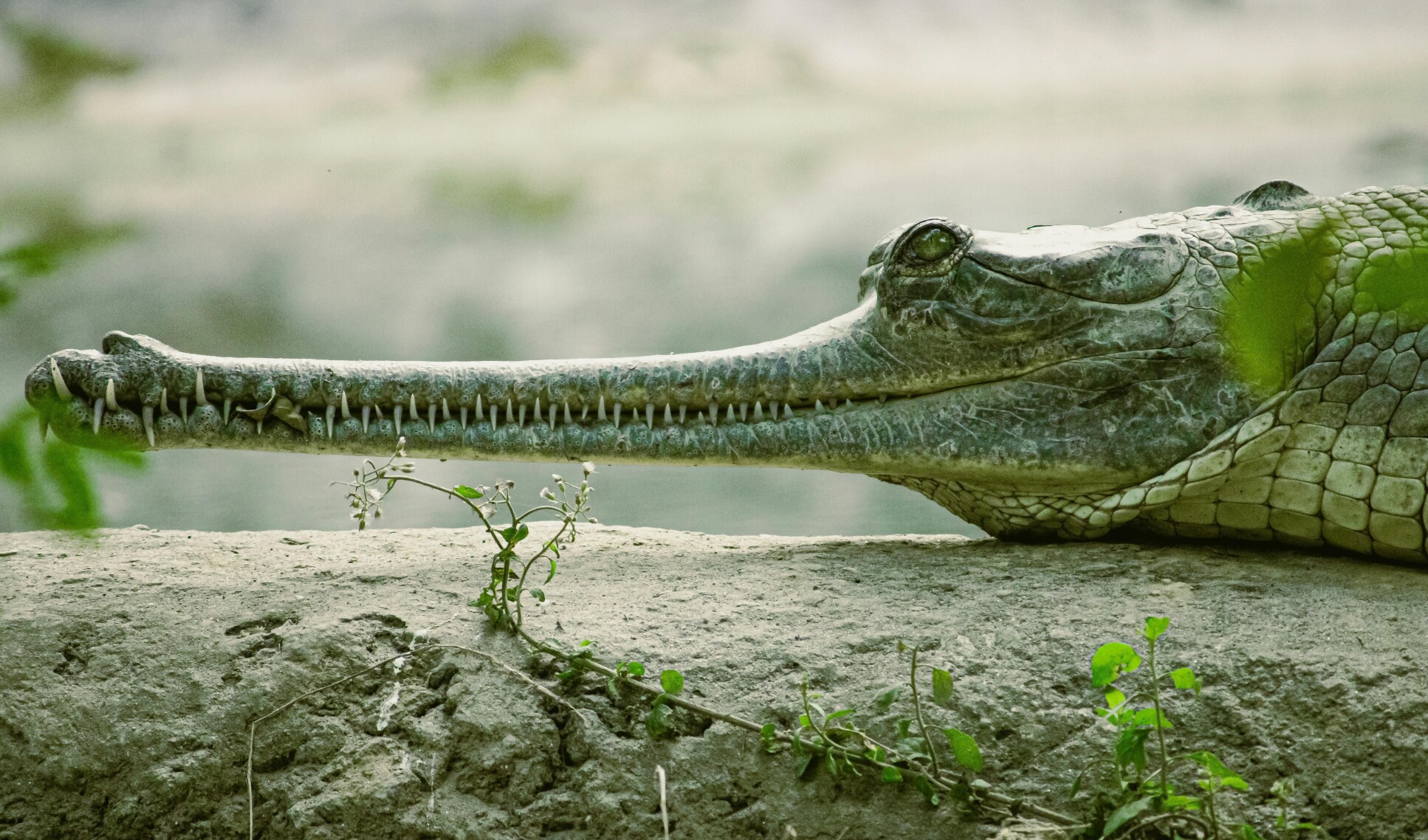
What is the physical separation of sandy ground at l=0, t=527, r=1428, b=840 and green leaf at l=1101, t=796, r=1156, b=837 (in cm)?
22

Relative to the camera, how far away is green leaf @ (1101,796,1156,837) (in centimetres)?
187

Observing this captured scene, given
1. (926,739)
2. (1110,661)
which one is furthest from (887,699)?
(1110,661)

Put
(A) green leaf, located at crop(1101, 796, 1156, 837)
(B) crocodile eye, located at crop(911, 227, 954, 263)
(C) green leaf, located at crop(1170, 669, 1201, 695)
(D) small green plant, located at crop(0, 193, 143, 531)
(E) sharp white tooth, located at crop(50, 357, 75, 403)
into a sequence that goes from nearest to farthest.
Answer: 1. (D) small green plant, located at crop(0, 193, 143, 531)
2. (A) green leaf, located at crop(1101, 796, 1156, 837)
3. (C) green leaf, located at crop(1170, 669, 1201, 695)
4. (E) sharp white tooth, located at crop(50, 357, 75, 403)
5. (B) crocodile eye, located at crop(911, 227, 954, 263)

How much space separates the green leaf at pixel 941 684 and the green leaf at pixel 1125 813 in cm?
37

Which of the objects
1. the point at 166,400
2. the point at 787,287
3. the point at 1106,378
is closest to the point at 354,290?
the point at 787,287

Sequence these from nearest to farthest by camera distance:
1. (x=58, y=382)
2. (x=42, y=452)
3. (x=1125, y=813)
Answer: (x=42, y=452) → (x=1125, y=813) → (x=58, y=382)

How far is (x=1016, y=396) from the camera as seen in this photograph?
123 inches

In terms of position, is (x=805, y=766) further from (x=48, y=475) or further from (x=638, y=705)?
(x=48, y=475)

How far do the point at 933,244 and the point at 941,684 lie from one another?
1.45 m

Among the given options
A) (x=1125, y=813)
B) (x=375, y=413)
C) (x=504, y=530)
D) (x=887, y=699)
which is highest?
(x=375, y=413)

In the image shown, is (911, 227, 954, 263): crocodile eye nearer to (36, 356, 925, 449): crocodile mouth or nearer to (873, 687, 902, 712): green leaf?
(36, 356, 925, 449): crocodile mouth

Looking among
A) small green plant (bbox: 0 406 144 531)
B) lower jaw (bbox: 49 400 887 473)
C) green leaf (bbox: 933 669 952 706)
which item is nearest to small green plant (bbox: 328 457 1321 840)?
green leaf (bbox: 933 669 952 706)

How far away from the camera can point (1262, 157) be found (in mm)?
5723

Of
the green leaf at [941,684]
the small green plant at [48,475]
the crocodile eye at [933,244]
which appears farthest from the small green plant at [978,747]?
the small green plant at [48,475]
